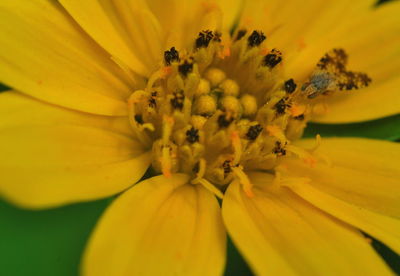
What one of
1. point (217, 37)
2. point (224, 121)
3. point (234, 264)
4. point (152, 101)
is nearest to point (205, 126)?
point (224, 121)

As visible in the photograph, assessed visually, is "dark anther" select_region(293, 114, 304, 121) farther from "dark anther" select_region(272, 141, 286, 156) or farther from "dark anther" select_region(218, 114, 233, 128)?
"dark anther" select_region(218, 114, 233, 128)

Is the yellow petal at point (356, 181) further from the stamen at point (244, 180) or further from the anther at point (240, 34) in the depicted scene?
the anther at point (240, 34)

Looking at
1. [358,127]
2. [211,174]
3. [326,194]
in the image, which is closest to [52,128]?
[211,174]

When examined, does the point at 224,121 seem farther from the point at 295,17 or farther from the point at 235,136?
the point at 295,17

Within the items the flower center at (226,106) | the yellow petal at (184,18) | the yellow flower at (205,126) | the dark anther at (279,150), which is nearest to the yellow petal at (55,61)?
the yellow flower at (205,126)

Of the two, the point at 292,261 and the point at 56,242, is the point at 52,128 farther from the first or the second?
the point at 292,261

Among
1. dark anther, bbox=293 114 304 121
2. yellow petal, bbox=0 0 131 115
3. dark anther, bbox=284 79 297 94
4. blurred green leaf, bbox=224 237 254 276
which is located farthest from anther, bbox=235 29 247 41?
blurred green leaf, bbox=224 237 254 276
